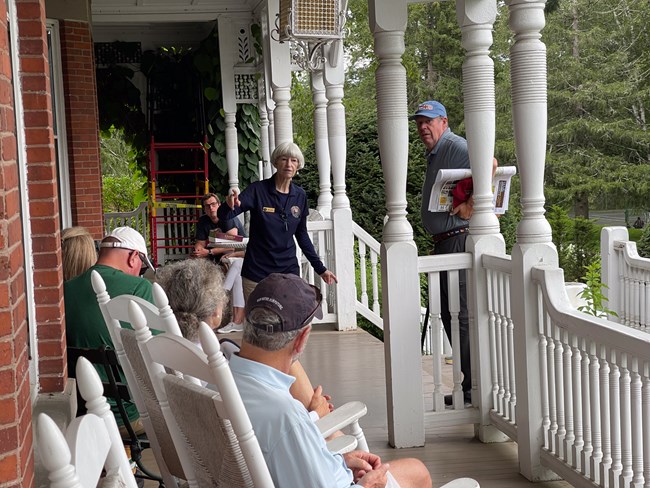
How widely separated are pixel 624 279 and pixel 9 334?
691 cm

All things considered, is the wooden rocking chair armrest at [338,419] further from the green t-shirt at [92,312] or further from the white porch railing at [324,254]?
the white porch railing at [324,254]

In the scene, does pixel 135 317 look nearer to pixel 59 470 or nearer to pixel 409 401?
pixel 59 470

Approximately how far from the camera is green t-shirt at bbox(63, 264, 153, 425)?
3.86m

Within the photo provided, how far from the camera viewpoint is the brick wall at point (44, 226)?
347 centimetres

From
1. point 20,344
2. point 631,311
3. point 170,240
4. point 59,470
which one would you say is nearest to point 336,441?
point 20,344

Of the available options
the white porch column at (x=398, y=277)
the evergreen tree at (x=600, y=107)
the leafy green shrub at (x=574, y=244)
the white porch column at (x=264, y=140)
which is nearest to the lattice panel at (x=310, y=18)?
the white porch column at (x=398, y=277)

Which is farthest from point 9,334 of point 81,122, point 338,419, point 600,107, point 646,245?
point 600,107

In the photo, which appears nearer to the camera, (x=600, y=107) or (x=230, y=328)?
(x=230, y=328)

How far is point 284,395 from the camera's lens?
2.37 m

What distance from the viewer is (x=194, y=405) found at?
2.25 meters

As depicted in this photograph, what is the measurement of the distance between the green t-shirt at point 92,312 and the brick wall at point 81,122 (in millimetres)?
5379

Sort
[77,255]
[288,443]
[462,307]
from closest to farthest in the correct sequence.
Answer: [288,443], [77,255], [462,307]

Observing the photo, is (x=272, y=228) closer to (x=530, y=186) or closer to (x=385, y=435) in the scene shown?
(x=385, y=435)

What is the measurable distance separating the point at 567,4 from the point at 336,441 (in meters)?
24.1
